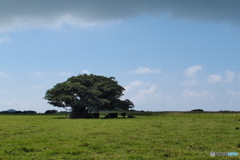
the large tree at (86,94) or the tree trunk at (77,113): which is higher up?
the large tree at (86,94)

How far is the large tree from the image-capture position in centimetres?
7738

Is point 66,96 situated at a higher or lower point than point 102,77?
lower

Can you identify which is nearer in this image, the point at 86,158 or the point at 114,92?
the point at 86,158

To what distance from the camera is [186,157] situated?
14.5 metres

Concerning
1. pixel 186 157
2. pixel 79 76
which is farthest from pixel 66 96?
pixel 186 157

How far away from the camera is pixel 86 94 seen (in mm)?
78938

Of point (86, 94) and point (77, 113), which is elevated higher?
point (86, 94)

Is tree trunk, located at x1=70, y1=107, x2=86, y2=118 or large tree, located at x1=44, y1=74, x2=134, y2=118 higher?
large tree, located at x1=44, y1=74, x2=134, y2=118

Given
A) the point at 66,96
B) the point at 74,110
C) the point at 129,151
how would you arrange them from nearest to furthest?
the point at 129,151 → the point at 66,96 → the point at 74,110

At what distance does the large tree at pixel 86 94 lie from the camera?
7738cm

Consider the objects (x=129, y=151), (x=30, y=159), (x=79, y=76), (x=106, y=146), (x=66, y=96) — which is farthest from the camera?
(x=79, y=76)

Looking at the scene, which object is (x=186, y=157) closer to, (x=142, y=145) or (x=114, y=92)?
(x=142, y=145)

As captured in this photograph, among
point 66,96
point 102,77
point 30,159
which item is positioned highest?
point 102,77

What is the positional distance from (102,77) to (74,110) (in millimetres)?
14979
